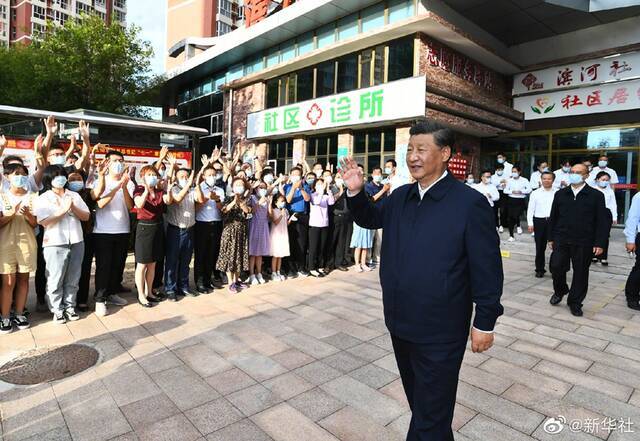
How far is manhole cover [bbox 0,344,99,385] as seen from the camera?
325 centimetres

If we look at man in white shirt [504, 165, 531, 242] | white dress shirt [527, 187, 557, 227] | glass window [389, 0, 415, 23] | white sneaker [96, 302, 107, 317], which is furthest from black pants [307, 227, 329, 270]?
glass window [389, 0, 415, 23]

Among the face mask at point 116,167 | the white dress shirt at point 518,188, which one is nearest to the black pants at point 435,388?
the face mask at point 116,167

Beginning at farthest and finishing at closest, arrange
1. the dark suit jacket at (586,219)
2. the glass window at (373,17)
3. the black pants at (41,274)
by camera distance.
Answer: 1. the glass window at (373,17)
2. the dark suit jacket at (586,219)
3. the black pants at (41,274)

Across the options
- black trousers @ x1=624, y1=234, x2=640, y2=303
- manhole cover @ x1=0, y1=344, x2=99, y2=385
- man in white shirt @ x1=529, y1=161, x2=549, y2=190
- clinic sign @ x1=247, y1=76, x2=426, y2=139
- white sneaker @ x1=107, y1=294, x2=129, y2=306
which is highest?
clinic sign @ x1=247, y1=76, x2=426, y2=139

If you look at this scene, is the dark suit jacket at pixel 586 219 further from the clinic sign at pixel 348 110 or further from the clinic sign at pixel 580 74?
the clinic sign at pixel 580 74

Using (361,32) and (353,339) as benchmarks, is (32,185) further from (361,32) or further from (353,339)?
(361,32)

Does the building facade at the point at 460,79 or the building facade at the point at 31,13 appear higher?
the building facade at the point at 31,13

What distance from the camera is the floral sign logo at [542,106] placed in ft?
49.4

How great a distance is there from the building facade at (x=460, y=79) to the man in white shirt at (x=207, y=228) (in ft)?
27.8

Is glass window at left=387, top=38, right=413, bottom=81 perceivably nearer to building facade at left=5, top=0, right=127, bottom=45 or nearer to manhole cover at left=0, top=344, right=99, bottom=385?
manhole cover at left=0, top=344, right=99, bottom=385

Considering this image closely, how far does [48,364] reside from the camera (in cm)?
348

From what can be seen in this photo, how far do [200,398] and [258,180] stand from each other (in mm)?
4320

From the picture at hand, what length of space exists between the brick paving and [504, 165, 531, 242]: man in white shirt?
562cm

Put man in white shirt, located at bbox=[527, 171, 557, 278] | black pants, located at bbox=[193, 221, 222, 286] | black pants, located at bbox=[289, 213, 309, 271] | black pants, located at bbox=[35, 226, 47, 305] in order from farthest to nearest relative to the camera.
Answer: man in white shirt, located at bbox=[527, 171, 557, 278]
black pants, located at bbox=[289, 213, 309, 271]
black pants, located at bbox=[193, 221, 222, 286]
black pants, located at bbox=[35, 226, 47, 305]
